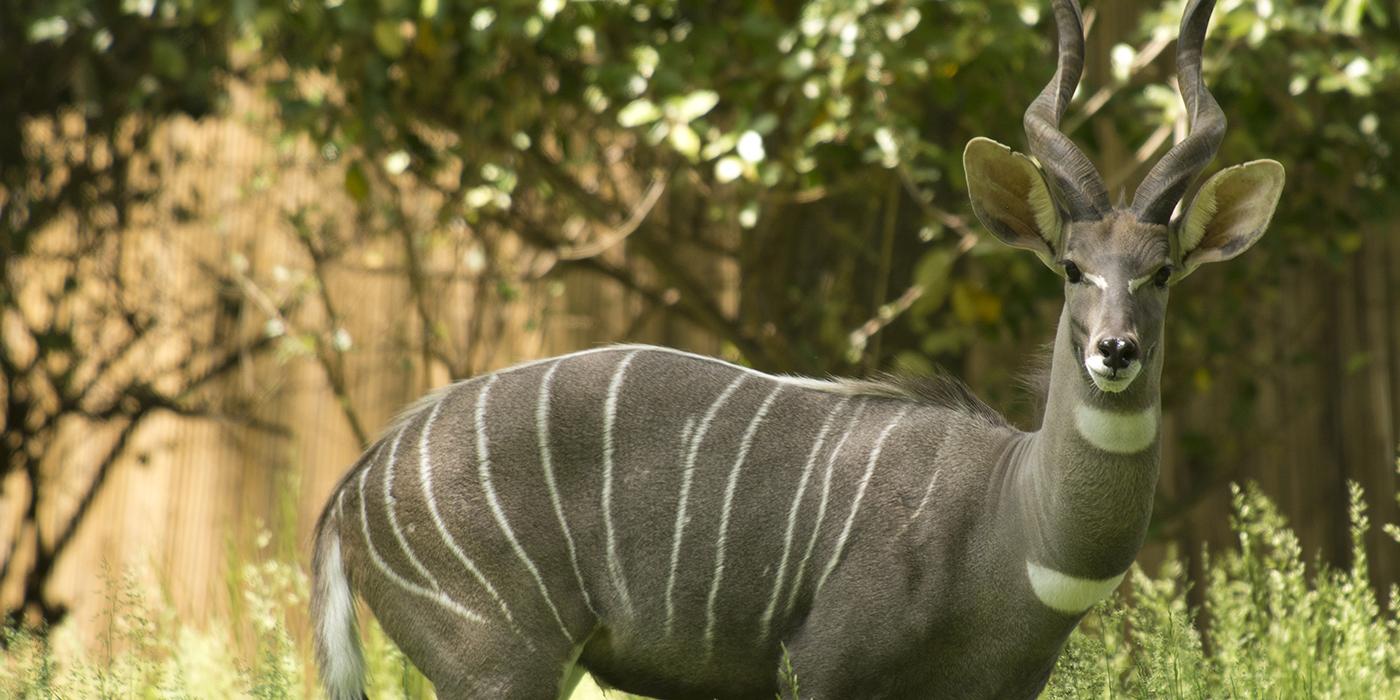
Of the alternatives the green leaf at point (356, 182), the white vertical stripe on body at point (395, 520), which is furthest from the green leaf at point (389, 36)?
the white vertical stripe on body at point (395, 520)

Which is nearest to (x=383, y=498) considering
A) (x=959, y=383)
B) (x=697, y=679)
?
(x=697, y=679)

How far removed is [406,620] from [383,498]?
0.25 m

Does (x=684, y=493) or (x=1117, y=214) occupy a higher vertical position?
(x=1117, y=214)

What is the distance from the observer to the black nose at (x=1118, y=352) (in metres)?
2.65

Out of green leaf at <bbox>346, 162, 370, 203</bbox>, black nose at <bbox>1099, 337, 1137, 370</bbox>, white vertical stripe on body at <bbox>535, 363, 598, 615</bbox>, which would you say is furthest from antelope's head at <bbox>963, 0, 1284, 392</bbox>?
green leaf at <bbox>346, 162, 370, 203</bbox>

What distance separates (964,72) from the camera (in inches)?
191

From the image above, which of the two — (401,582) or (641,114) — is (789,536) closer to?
(401,582)

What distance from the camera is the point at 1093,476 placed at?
283cm

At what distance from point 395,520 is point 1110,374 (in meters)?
1.44

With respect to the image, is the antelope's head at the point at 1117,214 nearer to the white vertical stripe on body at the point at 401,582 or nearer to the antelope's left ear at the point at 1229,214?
the antelope's left ear at the point at 1229,214

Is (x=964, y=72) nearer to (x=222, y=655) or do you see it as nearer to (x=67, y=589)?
(x=222, y=655)

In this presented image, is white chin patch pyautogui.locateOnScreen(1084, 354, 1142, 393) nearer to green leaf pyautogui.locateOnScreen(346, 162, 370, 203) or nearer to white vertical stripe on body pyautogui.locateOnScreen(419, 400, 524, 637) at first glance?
white vertical stripe on body pyautogui.locateOnScreen(419, 400, 524, 637)

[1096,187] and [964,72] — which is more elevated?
[1096,187]

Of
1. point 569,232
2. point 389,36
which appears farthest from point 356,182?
point 569,232
